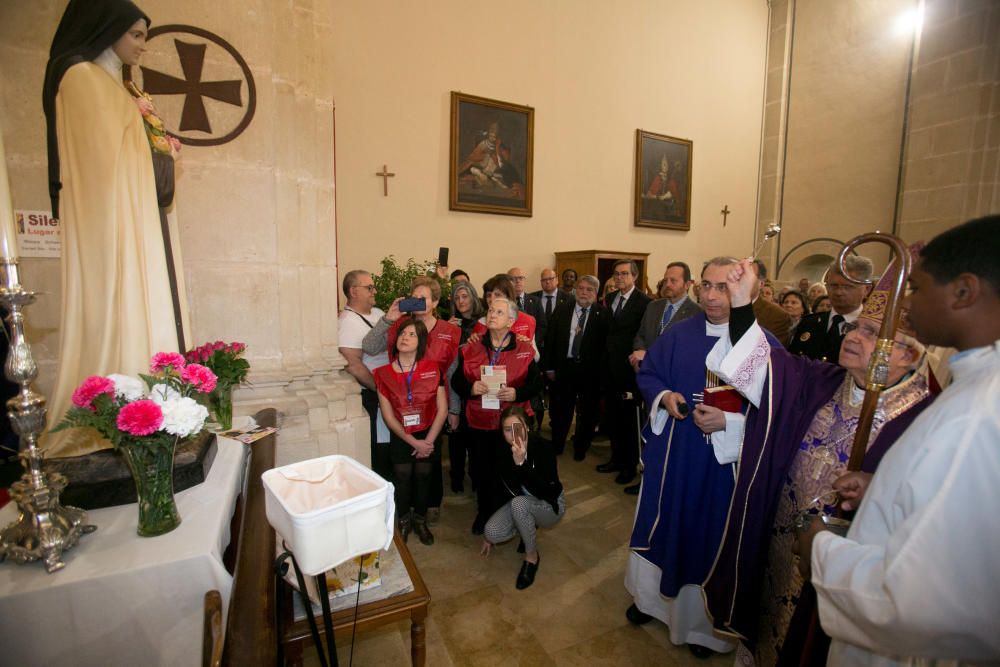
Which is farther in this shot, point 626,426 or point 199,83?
point 626,426

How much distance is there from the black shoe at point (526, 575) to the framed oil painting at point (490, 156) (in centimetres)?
561

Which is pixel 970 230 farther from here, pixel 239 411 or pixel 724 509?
pixel 239 411

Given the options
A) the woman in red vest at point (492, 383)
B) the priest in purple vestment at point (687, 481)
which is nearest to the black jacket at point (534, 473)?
the woman in red vest at point (492, 383)

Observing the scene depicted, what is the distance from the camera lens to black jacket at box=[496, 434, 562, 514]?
9.88ft

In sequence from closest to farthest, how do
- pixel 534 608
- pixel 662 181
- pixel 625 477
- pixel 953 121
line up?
pixel 534 608 → pixel 625 477 → pixel 953 121 → pixel 662 181

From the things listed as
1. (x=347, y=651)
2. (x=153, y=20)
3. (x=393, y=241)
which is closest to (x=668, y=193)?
(x=393, y=241)

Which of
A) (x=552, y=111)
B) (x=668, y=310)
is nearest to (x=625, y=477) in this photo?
(x=668, y=310)

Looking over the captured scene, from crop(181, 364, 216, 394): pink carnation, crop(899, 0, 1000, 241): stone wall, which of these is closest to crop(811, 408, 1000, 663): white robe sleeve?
crop(181, 364, 216, 394): pink carnation

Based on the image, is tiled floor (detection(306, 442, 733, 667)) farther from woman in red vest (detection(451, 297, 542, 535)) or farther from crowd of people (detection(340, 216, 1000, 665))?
woman in red vest (detection(451, 297, 542, 535))

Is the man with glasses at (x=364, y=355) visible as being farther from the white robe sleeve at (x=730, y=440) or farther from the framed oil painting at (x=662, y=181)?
the framed oil painting at (x=662, y=181)

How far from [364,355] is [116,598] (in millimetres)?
2488

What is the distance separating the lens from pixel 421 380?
10.8 feet

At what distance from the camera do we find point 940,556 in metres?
0.91

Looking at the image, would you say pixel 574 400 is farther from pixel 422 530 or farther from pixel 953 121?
pixel 953 121
